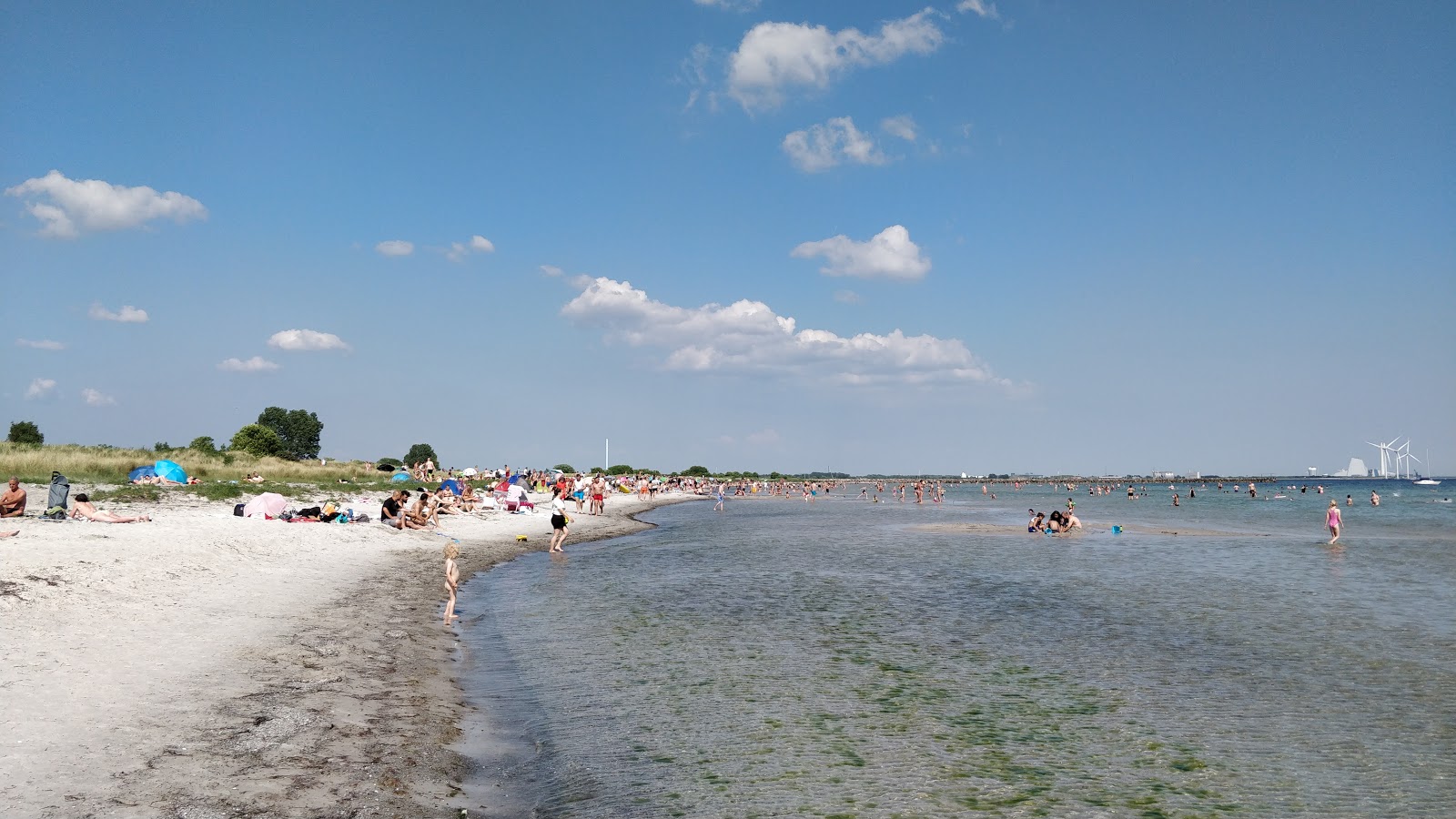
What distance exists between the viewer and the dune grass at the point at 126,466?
36.1 metres

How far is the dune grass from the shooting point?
119 feet

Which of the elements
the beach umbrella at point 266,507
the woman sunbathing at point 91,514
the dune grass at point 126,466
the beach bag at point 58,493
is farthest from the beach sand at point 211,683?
the dune grass at point 126,466

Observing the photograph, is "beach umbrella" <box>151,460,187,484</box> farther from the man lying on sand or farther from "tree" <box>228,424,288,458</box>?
"tree" <box>228,424,288,458</box>

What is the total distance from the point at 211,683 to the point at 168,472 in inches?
1310

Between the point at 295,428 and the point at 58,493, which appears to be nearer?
the point at 58,493

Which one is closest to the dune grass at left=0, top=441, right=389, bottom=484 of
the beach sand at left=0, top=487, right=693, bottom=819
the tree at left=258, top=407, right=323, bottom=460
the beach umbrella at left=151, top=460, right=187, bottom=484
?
the beach umbrella at left=151, top=460, right=187, bottom=484

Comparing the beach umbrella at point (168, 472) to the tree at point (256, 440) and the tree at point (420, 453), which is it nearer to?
the tree at point (256, 440)

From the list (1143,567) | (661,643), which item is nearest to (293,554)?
(661,643)

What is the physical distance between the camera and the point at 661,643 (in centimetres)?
1473

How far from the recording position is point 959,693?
11.5 meters

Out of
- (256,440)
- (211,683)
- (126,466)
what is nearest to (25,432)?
(256,440)

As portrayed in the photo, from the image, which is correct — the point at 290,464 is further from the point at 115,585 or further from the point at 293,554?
the point at 115,585

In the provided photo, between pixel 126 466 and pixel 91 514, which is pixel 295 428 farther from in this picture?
pixel 91 514

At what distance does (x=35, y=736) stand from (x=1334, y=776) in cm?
1292
